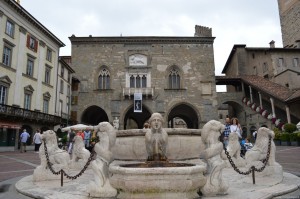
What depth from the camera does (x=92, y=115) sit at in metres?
34.4

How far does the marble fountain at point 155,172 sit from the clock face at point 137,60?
24.5 metres

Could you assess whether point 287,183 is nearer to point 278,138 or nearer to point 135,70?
point 278,138

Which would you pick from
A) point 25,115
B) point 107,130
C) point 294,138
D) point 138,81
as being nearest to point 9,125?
point 25,115

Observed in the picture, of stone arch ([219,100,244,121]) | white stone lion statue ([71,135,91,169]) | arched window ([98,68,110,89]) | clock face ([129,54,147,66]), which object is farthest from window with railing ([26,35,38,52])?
stone arch ([219,100,244,121])

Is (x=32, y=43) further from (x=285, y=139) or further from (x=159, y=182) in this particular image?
(x=159, y=182)

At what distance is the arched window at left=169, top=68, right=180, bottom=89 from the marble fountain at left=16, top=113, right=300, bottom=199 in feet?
79.2

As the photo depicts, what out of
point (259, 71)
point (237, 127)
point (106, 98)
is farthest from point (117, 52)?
point (237, 127)

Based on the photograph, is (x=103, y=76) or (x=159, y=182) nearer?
(x=159, y=182)

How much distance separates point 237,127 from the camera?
31.4ft

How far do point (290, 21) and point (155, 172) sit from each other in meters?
48.2

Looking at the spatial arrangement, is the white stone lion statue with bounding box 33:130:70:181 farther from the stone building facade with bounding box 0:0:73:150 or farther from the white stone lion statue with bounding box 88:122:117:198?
the stone building facade with bounding box 0:0:73:150

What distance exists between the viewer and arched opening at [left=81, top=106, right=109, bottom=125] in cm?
3143

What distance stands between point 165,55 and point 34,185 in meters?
27.3

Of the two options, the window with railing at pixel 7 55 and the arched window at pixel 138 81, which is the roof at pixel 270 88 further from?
the window with railing at pixel 7 55
